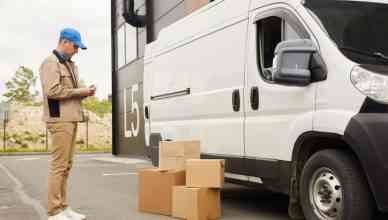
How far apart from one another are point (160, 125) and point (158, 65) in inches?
35.8

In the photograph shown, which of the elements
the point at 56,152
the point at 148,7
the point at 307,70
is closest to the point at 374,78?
the point at 307,70

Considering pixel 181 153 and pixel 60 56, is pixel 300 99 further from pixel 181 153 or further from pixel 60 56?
pixel 60 56

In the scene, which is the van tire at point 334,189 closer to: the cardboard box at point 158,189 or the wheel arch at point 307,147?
the wheel arch at point 307,147

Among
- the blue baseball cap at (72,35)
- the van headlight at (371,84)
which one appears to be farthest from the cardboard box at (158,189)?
the van headlight at (371,84)

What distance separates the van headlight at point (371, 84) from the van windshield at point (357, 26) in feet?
0.65

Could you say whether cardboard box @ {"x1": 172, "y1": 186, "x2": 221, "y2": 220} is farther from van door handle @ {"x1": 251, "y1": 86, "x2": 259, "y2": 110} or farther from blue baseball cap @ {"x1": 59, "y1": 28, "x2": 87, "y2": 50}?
blue baseball cap @ {"x1": 59, "y1": 28, "x2": 87, "y2": 50}

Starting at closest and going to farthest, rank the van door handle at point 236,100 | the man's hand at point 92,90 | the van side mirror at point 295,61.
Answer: the van side mirror at point 295,61 < the man's hand at point 92,90 < the van door handle at point 236,100

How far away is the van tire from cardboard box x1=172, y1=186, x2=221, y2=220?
121cm

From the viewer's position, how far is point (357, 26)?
5672 mm

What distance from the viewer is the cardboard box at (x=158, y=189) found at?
276 inches

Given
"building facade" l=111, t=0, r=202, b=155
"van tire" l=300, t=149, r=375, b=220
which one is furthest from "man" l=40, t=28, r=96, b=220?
"building facade" l=111, t=0, r=202, b=155

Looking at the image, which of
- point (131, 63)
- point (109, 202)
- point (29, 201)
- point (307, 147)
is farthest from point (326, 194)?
point (131, 63)

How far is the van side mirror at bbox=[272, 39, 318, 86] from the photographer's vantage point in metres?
5.48

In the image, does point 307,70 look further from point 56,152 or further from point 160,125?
point 160,125
